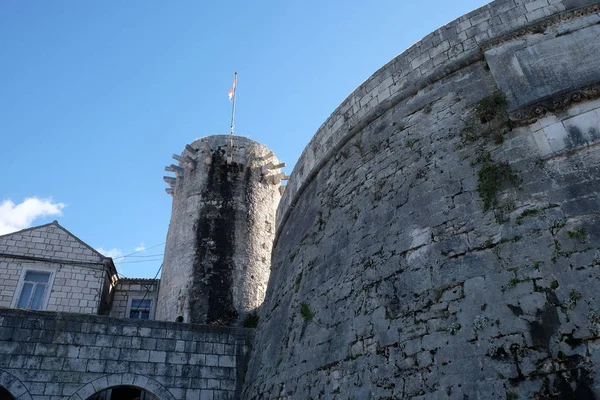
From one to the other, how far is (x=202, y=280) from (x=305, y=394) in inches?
287

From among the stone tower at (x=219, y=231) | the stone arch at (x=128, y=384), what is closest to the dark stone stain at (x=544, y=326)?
the stone arch at (x=128, y=384)

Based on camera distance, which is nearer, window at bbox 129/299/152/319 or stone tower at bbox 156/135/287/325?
stone tower at bbox 156/135/287/325

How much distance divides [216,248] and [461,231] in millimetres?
8889

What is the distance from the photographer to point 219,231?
42.7ft

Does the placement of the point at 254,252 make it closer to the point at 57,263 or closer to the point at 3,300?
the point at 57,263

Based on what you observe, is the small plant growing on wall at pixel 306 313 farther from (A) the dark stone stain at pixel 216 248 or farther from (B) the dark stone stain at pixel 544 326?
(A) the dark stone stain at pixel 216 248

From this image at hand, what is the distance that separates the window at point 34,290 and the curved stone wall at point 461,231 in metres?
7.36

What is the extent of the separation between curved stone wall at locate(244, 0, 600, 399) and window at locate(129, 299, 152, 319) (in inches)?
305

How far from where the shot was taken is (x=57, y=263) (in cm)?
1275

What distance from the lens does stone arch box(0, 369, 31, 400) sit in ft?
23.2

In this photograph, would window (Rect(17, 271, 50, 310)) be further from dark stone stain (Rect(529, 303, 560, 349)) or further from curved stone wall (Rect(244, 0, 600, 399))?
dark stone stain (Rect(529, 303, 560, 349))

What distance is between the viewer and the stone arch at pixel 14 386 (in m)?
7.07

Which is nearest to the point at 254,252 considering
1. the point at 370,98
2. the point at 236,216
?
the point at 236,216

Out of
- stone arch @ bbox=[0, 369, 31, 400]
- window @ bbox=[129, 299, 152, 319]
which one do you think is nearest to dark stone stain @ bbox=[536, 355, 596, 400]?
stone arch @ bbox=[0, 369, 31, 400]
